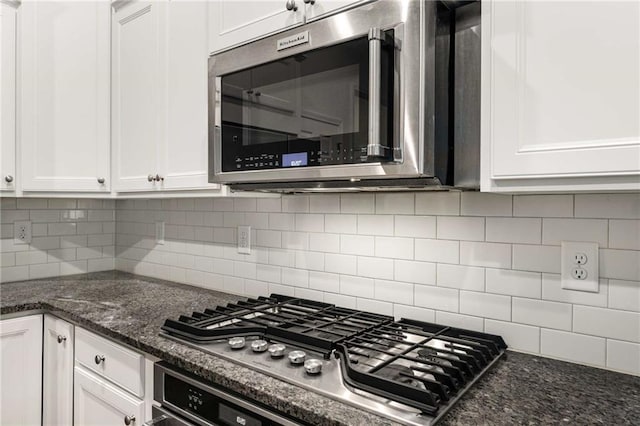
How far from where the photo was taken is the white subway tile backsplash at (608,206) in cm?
105

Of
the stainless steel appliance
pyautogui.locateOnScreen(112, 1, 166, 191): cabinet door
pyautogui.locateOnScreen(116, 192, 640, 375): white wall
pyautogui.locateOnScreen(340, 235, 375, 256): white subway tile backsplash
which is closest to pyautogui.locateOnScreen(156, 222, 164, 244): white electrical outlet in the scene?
pyautogui.locateOnScreen(112, 1, 166, 191): cabinet door

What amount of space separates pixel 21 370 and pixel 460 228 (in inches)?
71.5

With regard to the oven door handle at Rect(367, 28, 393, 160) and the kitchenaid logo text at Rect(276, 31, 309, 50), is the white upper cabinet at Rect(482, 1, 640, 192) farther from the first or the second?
the kitchenaid logo text at Rect(276, 31, 309, 50)

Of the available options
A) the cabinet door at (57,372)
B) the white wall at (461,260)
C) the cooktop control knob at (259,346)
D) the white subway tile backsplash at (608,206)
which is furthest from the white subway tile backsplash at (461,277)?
the cabinet door at (57,372)

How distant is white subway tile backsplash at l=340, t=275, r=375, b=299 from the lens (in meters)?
1.53

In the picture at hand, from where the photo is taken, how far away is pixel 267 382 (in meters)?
1.01

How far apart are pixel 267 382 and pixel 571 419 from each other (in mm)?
636

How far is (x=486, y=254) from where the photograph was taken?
4.18 ft

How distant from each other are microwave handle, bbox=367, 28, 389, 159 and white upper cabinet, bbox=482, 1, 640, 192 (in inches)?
9.2

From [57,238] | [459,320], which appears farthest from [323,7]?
[57,238]

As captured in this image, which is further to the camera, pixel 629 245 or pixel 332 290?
pixel 332 290

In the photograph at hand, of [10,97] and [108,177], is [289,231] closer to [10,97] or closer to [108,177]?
[108,177]

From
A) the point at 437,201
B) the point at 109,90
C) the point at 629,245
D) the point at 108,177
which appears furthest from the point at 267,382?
the point at 109,90

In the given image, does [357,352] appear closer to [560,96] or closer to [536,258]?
[536,258]
